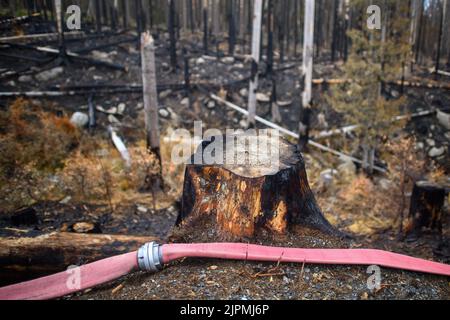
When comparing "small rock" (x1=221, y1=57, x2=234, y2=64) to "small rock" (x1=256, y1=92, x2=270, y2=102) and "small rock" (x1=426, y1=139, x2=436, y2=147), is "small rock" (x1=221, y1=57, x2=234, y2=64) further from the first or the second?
"small rock" (x1=426, y1=139, x2=436, y2=147)

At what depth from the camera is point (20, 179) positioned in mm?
7457

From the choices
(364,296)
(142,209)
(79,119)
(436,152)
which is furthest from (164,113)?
(364,296)

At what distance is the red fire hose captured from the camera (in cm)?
286

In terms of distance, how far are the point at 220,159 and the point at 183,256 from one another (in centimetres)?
107

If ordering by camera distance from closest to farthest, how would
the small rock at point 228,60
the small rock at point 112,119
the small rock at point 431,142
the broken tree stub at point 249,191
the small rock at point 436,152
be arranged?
1. the broken tree stub at point 249,191
2. the small rock at point 112,119
3. the small rock at point 436,152
4. the small rock at point 431,142
5. the small rock at point 228,60

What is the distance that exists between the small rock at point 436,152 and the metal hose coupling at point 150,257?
11.4m

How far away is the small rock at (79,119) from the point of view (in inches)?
417

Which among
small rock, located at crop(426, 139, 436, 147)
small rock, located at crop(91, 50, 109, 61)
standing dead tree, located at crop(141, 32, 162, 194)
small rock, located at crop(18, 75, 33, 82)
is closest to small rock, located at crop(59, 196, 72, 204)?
standing dead tree, located at crop(141, 32, 162, 194)

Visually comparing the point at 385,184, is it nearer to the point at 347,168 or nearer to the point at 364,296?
the point at 347,168

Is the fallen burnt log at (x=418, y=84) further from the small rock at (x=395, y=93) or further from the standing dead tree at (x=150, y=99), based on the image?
the standing dead tree at (x=150, y=99)

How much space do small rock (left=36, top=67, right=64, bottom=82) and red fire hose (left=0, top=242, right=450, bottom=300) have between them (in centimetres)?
1054

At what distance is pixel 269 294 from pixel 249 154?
4.91 feet

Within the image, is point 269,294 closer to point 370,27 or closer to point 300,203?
point 300,203

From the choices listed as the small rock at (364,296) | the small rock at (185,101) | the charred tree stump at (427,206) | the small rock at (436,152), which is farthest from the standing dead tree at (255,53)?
the small rock at (364,296)
